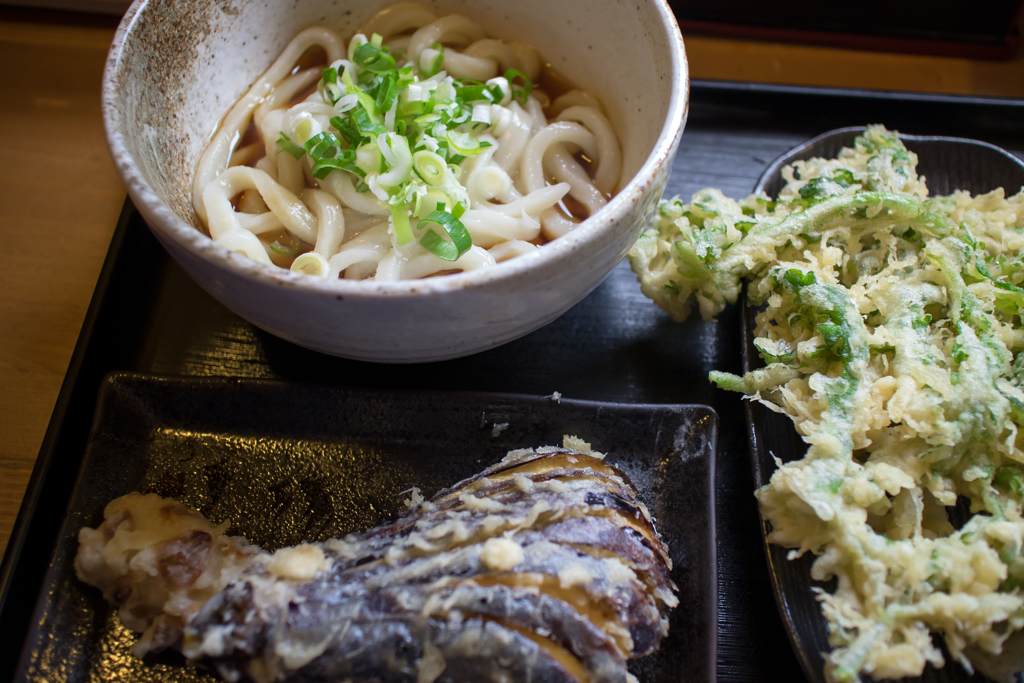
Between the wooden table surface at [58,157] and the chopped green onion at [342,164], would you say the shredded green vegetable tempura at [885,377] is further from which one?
the wooden table surface at [58,157]

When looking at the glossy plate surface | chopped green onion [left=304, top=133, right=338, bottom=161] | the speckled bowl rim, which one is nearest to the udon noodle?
chopped green onion [left=304, top=133, right=338, bottom=161]

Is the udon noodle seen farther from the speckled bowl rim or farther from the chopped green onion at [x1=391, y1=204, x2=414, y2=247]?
the speckled bowl rim

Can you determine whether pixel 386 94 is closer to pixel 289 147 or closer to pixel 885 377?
pixel 289 147

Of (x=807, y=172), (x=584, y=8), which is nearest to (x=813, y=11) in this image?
(x=807, y=172)

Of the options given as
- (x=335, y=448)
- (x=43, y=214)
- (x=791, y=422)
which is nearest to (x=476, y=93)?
(x=335, y=448)

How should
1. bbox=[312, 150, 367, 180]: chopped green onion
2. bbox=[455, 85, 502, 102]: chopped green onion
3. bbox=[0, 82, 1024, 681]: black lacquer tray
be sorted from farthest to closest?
1. bbox=[455, 85, 502, 102]: chopped green onion
2. bbox=[312, 150, 367, 180]: chopped green onion
3. bbox=[0, 82, 1024, 681]: black lacquer tray

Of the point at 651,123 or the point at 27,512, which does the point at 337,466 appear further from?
the point at 651,123

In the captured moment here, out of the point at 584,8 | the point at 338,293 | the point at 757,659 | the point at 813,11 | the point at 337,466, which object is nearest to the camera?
the point at 338,293
